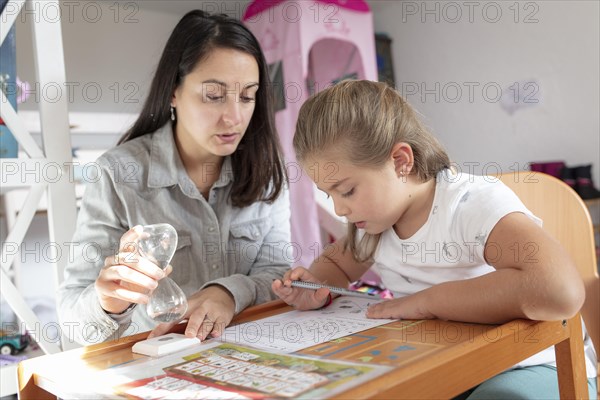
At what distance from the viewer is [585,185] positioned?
3045mm

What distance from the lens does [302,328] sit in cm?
85

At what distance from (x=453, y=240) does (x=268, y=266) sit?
0.51 meters

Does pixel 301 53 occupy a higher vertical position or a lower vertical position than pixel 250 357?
higher

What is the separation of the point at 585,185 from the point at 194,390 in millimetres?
2980

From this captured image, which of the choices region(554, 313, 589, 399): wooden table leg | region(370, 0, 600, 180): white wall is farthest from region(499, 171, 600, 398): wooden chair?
region(370, 0, 600, 180): white wall

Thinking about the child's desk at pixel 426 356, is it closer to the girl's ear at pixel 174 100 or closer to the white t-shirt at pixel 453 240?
the white t-shirt at pixel 453 240

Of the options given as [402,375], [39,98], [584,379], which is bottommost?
[584,379]

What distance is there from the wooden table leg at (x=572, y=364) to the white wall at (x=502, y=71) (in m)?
2.42

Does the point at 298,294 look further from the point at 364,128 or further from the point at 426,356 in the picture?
the point at 426,356

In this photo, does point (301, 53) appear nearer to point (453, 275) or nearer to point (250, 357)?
point (453, 275)

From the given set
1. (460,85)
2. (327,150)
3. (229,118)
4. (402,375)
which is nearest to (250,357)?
(402,375)

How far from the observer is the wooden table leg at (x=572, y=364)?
31.1 inches

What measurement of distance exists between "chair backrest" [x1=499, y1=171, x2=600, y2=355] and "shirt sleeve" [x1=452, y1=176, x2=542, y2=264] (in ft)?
0.74

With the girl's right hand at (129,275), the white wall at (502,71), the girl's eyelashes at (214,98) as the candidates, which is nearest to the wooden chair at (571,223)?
the girl's eyelashes at (214,98)
